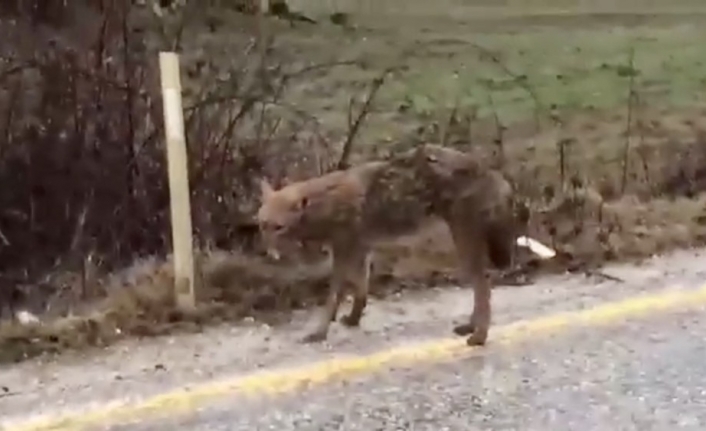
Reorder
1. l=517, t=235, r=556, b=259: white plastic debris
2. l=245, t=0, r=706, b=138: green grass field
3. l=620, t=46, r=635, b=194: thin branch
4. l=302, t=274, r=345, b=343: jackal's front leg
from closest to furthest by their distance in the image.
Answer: l=302, t=274, r=345, b=343: jackal's front leg, l=517, t=235, r=556, b=259: white plastic debris, l=620, t=46, r=635, b=194: thin branch, l=245, t=0, r=706, b=138: green grass field

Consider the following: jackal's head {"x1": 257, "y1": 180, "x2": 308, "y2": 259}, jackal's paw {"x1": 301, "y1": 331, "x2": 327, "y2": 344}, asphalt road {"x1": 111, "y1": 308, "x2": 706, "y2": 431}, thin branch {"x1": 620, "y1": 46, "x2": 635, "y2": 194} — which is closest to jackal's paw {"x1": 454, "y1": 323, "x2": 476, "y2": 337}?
asphalt road {"x1": 111, "y1": 308, "x2": 706, "y2": 431}

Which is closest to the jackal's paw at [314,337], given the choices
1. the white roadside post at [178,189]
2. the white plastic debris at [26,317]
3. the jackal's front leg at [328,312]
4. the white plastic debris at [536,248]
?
the jackal's front leg at [328,312]

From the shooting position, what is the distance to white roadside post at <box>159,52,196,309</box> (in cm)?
589

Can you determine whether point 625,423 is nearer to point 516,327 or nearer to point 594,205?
point 516,327

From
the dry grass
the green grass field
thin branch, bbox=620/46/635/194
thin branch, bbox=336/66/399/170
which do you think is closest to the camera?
the dry grass

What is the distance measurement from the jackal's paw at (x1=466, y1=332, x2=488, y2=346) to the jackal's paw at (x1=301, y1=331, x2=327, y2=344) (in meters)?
0.60

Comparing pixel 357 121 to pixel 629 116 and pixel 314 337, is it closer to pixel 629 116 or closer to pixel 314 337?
pixel 314 337

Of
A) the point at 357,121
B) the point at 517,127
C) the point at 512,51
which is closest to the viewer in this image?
the point at 357,121

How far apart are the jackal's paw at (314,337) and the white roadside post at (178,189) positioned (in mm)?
651

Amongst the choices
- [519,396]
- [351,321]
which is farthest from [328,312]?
[519,396]

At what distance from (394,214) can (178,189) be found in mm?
1089

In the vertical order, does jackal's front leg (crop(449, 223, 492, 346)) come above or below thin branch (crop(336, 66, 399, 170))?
below

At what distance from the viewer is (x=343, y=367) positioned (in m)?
5.03

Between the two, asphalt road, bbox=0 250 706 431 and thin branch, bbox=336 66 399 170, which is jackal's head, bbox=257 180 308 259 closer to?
asphalt road, bbox=0 250 706 431
